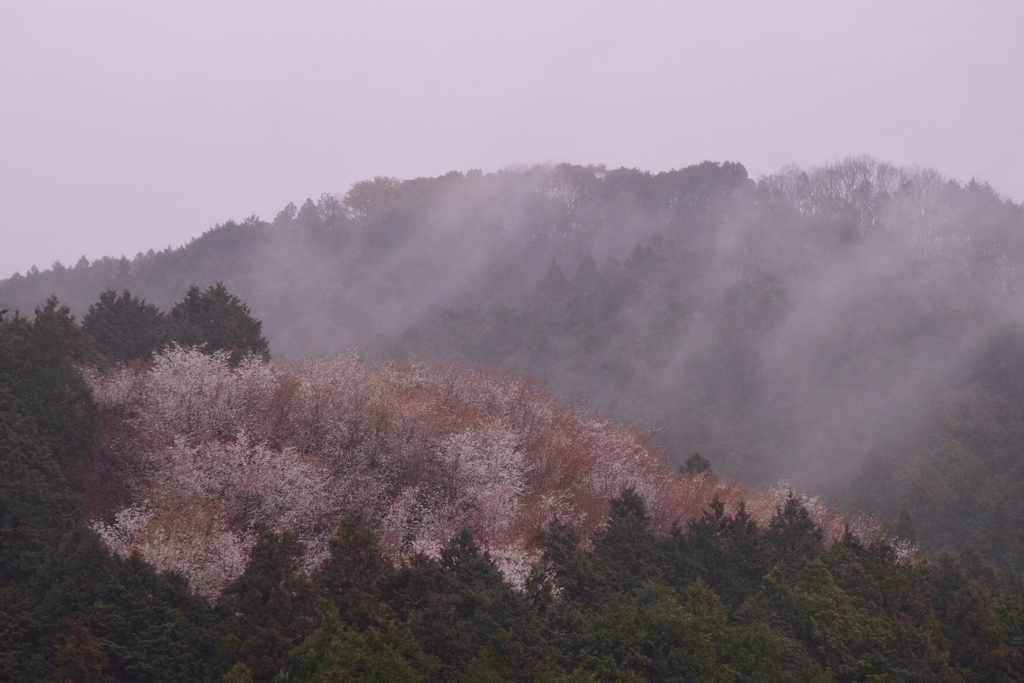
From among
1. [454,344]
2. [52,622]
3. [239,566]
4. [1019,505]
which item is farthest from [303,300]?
[52,622]

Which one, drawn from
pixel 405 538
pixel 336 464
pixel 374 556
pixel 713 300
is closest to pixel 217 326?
pixel 336 464

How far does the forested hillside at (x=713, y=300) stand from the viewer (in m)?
43.8

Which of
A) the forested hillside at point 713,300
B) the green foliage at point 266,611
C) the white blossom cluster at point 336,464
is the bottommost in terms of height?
the green foliage at point 266,611

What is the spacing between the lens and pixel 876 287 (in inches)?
2184

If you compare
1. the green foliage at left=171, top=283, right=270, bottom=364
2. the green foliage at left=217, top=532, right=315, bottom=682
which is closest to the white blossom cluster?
the green foliage at left=171, top=283, right=270, bottom=364

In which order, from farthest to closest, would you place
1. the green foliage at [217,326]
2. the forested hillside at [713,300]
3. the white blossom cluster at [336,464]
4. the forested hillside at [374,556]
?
the forested hillside at [713,300] < the green foliage at [217,326] < the white blossom cluster at [336,464] < the forested hillside at [374,556]

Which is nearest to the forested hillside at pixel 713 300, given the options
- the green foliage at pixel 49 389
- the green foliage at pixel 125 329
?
the green foliage at pixel 125 329

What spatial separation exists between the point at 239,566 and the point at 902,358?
3874cm

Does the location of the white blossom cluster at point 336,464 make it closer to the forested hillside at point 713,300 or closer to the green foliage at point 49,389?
the green foliage at point 49,389

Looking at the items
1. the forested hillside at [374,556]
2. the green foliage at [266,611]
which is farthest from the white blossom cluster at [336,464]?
the green foliage at [266,611]

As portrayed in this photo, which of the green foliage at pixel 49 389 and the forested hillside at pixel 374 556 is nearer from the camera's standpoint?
the forested hillside at pixel 374 556

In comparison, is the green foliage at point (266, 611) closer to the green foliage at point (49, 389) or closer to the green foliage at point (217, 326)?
the green foliage at point (49, 389)

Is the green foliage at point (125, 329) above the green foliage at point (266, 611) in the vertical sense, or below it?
above

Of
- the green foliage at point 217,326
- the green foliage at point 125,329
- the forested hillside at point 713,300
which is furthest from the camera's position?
the forested hillside at point 713,300
